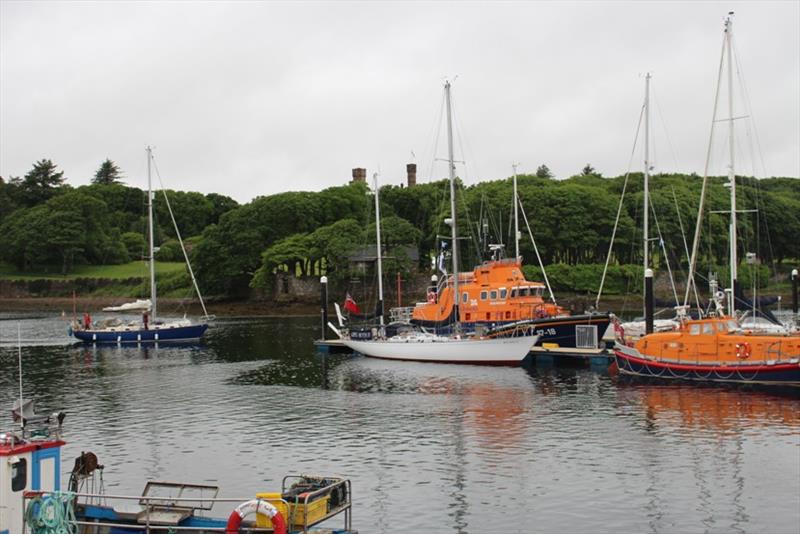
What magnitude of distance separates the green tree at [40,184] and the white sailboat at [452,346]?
497 feet

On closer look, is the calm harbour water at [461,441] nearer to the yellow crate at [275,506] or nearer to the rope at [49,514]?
the yellow crate at [275,506]

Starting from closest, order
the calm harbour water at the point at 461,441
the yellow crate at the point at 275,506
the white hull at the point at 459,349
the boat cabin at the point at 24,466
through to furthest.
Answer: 1. the yellow crate at the point at 275,506
2. the boat cabin at the point at 24,466
3. the calm harbour water at the point at 461,441
4. the white hull at the point at 459,349

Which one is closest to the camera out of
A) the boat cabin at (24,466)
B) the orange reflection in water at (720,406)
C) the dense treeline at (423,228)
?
the boat cabin at (24,466)

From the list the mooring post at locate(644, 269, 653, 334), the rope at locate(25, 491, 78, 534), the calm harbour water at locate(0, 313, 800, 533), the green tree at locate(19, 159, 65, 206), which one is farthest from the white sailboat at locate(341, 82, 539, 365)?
the green tree at locate(19, 159, 65, 206)

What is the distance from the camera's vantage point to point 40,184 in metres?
195

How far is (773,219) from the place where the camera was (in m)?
130

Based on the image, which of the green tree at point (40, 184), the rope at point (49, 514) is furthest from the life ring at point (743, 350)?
the green tree at point (40, 184)

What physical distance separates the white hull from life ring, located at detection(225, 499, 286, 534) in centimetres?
3805

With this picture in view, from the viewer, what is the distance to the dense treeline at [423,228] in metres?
118

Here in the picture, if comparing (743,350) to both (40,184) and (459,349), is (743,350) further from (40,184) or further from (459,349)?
(40,184)

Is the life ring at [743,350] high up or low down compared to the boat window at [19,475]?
up

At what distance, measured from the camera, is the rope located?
60.2 feet

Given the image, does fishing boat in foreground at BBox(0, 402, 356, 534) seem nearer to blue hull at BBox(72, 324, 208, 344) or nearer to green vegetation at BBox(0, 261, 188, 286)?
blue hull at BBox(72, 324, 208, 344)

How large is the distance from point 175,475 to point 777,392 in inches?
1140
